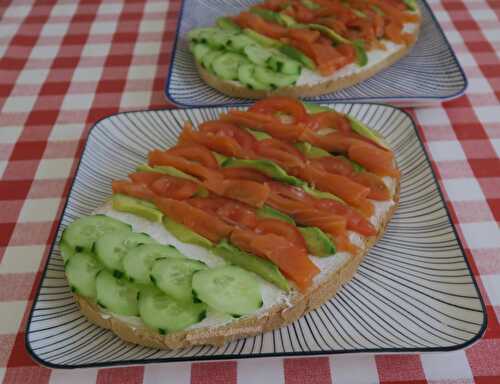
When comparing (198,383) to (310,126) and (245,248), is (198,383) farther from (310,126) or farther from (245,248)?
(310,126)

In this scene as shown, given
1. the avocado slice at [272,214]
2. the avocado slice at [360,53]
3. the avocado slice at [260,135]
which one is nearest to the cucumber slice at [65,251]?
the avocado slice at [272,214]

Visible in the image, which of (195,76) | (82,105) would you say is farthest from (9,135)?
(195,76)

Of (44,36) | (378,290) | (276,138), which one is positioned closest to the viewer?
(378,290)

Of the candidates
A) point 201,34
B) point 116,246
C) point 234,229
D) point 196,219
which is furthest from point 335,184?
point 201,34

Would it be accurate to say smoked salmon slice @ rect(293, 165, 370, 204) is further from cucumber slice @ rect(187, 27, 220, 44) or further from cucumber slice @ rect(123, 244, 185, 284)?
cucumber slice @ rect(187, 27, 220, 44)

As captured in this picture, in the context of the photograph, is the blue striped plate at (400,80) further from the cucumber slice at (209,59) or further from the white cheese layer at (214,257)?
the white cheese layer at (214,257)

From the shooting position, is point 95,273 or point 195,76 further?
point 195,76

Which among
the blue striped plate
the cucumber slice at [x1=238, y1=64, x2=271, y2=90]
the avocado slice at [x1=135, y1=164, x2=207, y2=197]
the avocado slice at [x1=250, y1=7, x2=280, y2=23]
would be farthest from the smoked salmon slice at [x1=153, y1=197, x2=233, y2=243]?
the avocado slice at [x1=250, y1=7, x2=280, y2=23]

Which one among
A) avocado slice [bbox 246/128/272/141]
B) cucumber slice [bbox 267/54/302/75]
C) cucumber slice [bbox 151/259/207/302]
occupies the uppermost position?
cucumber slice [bbox 151/259/207/302]
